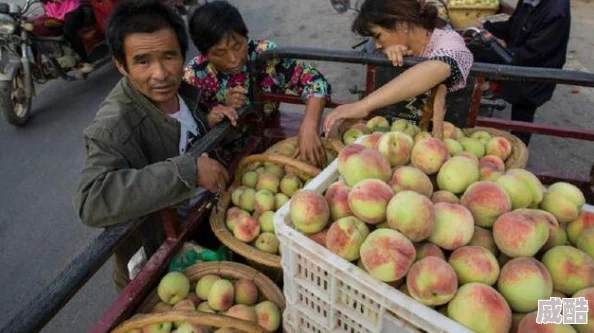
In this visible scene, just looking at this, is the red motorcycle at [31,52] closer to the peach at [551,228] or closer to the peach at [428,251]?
the peach at [428,251]

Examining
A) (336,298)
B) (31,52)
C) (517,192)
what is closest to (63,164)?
(31,52)

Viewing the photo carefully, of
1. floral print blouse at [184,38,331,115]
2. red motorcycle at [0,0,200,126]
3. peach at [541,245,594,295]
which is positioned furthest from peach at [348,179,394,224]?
red motorcycle at [0,0,200,126]

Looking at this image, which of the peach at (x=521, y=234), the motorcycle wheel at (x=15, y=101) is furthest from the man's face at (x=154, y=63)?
the motorcycle wheel at (x=15, y=101)

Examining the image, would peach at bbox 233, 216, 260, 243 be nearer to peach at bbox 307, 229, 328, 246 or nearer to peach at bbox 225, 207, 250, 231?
peach at bbox 225, 207, 250, 231

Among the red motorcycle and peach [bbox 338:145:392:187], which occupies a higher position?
peach [bbox 338:145:392:187]

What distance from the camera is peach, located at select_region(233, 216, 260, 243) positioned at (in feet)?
5.89

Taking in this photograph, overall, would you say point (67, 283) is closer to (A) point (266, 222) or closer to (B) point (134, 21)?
(A) point (266, 222)

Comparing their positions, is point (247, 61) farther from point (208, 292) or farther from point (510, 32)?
point (510, 32)

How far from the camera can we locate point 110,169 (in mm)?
1569

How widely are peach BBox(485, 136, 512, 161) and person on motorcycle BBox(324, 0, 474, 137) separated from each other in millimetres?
286

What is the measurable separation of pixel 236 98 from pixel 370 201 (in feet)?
4.59

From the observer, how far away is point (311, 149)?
2.04 m

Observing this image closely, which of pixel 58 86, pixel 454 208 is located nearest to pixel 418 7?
pixel 454 208

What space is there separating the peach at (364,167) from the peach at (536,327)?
1.64 feet
